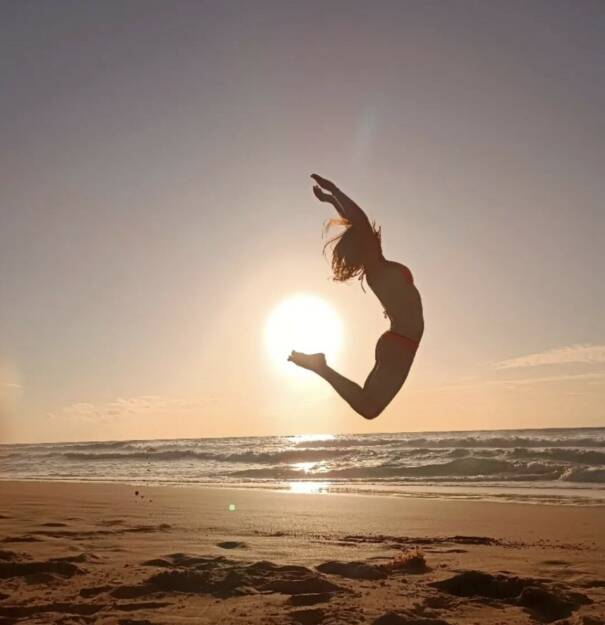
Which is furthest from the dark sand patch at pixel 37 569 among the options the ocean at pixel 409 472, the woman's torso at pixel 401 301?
the ocean at pixel 409 472

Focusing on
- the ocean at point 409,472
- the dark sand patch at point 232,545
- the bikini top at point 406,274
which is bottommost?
the ocean at point 409,472

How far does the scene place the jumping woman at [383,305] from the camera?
554 cm

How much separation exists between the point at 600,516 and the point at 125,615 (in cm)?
974

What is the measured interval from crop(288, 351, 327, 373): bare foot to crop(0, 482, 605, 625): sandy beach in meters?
1.68

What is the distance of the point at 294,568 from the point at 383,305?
2.40 m

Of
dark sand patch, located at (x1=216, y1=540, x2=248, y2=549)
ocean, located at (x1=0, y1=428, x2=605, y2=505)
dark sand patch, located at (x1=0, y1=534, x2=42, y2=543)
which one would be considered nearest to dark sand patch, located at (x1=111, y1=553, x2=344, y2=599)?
dark sand patch, located at (x1=216, y1=540, x2=248, y2=549)

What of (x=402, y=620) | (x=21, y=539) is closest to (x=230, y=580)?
(x=402, y=620)

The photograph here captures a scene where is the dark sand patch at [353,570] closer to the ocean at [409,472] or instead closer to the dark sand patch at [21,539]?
the dark sand patch at [21,539]

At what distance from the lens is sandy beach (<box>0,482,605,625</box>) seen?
15.0 ft

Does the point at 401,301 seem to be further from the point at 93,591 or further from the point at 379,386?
the point at 93,591

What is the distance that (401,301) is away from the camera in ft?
18.2

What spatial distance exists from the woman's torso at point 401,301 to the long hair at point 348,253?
0.26 metres

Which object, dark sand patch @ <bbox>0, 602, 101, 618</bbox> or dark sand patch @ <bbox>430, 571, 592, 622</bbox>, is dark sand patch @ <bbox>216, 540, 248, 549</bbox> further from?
dark sand patch @ <bbox>0, 602, 101, 618</bbox>

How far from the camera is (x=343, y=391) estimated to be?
567 cm
